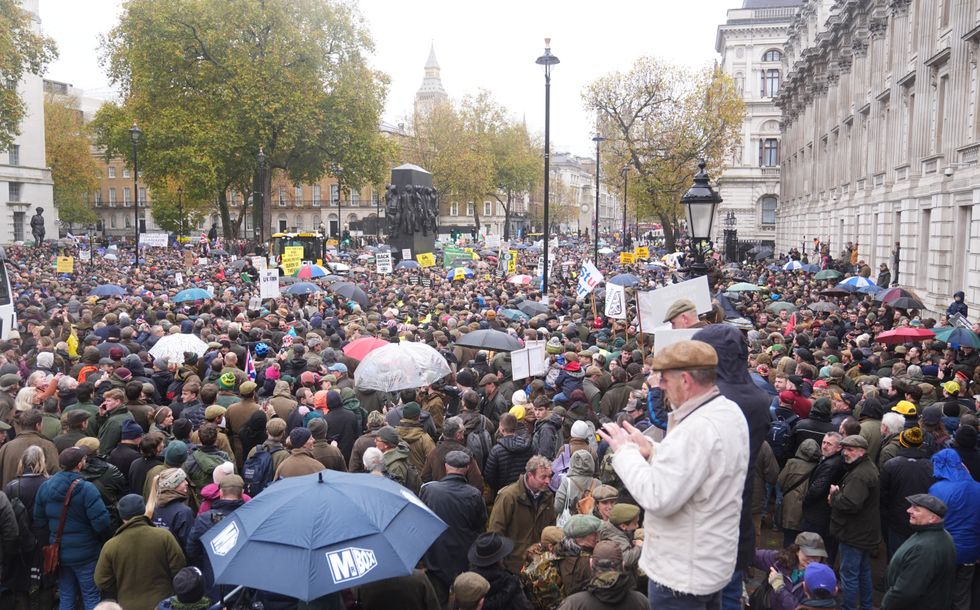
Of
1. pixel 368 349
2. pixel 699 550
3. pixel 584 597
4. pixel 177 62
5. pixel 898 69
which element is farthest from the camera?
pixel 177 62

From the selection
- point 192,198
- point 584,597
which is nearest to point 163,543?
point 584,597

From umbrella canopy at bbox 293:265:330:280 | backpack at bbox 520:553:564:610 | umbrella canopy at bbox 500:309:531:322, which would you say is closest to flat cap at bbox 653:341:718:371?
backpack at bbox 520:553:564:610

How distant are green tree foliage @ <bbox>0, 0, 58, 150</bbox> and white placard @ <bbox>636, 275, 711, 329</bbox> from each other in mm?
38739

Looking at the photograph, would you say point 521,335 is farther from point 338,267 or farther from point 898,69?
point 898,69

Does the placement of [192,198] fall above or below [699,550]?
above

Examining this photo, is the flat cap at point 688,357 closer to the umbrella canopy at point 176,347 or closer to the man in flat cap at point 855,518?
the man in flat cap at point 855,518

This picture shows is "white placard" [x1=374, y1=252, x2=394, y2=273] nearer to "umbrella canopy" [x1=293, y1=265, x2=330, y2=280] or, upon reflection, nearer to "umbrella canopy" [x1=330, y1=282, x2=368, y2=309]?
"umbrella canopy" [x1=293, y1=265, x2=330, y2=280]

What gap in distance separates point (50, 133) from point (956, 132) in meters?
77.8

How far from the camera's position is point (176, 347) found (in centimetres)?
1193

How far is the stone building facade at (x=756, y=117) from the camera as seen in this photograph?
72125mm

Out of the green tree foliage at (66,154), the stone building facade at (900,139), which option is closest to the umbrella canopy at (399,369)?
the stone building facade at (900,139)

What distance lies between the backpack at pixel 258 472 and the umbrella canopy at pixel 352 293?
1265cm

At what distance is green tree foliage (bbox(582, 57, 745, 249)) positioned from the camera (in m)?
52.7

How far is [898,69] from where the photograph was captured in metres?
29.8
